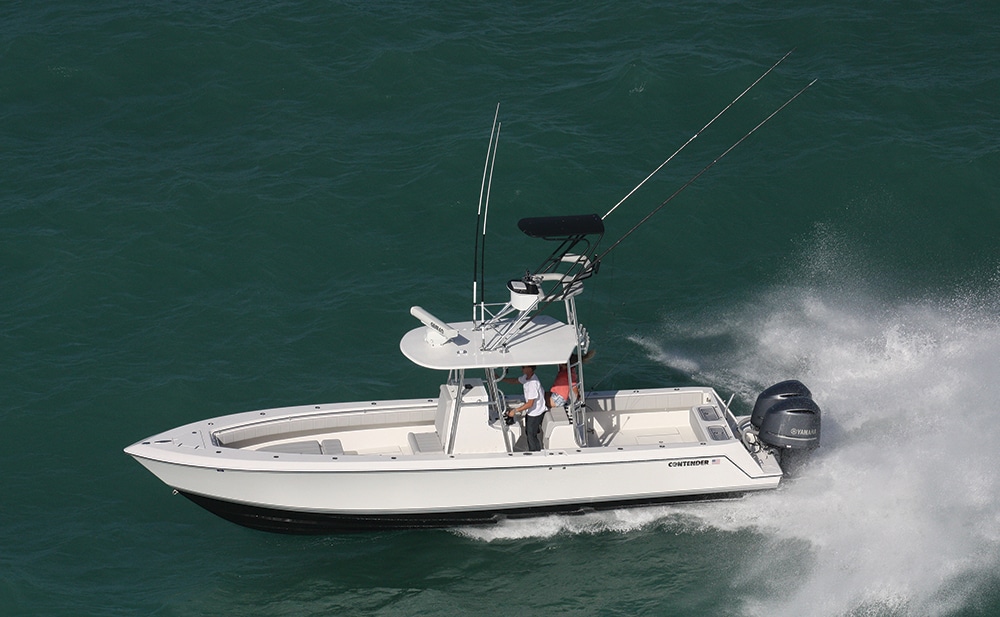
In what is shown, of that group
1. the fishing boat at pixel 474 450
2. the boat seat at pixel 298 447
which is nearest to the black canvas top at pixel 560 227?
the fishing boat at pixel 474 450

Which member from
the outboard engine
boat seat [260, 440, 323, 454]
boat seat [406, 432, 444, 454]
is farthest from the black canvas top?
boat seat [260, 440, 323, 454]

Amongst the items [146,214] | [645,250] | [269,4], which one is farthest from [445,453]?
[269,4]

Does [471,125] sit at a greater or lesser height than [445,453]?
greater

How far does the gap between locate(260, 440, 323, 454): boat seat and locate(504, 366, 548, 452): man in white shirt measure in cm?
279

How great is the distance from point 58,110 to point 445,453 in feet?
47.6

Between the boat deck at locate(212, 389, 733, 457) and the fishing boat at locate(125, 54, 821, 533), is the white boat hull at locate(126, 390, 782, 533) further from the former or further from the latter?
the boat deck at locate(212, 389, 733, 457)

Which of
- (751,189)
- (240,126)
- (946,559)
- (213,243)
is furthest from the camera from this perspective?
(240,126)

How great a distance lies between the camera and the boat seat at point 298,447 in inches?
680

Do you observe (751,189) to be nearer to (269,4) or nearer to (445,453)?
(445,453)

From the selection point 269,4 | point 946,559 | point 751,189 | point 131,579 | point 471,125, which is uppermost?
point 269,4

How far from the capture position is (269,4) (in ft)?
98.5

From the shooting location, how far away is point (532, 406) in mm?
17062

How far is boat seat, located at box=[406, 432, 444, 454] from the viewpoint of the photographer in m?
17.2

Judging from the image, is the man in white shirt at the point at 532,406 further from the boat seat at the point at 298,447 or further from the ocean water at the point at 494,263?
the boat seat at the point at 298,447
